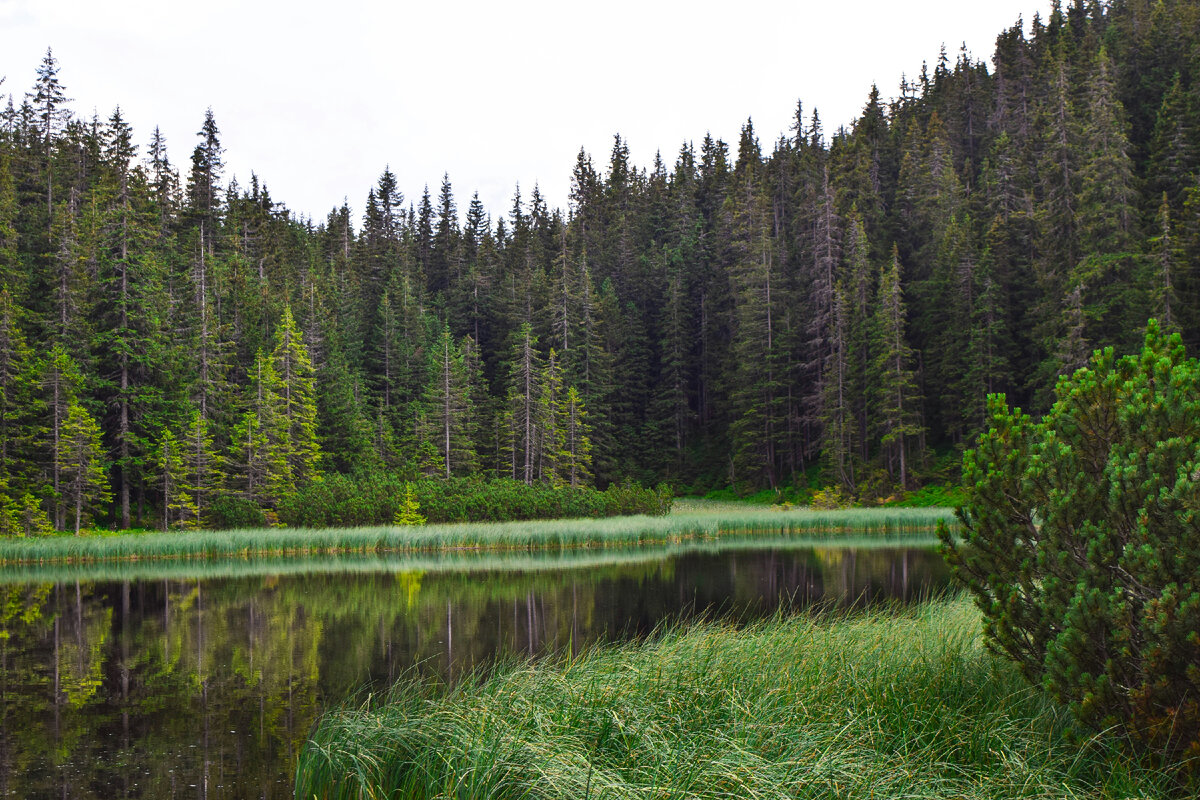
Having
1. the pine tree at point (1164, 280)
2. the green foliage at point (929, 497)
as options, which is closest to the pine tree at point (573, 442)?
the green foliage at point (929, 497)

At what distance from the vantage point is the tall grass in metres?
4.89

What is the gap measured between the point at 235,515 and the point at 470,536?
47.6 feet

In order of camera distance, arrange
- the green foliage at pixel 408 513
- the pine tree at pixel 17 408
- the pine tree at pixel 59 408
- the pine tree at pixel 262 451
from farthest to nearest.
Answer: the pine tree at pixel 262 451 < the green foliage at pixel 408 513 < the pine tree at pixel 17 408 < the pine tree at pixel 59 408

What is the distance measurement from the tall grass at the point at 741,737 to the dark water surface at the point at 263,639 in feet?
7.44

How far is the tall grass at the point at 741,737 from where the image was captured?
4895 millimetres

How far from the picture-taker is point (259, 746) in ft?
30.1

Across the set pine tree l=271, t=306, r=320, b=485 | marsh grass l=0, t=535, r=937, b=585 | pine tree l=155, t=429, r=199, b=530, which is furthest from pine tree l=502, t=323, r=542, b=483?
marsh grass l=0, t=535, r=937, b=585

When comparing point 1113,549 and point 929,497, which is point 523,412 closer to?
point 929,497

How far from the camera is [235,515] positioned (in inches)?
1585

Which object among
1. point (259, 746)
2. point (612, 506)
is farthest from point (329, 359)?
point (259, 746)

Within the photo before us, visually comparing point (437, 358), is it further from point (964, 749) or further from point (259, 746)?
point (964, 749)

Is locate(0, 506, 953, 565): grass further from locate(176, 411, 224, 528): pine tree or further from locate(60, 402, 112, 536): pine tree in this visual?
locate(176, 411, 224, 528): pine tree

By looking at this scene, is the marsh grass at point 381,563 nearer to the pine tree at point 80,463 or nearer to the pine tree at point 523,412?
the pine tree at point 80,463

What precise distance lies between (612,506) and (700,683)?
36478 mm
